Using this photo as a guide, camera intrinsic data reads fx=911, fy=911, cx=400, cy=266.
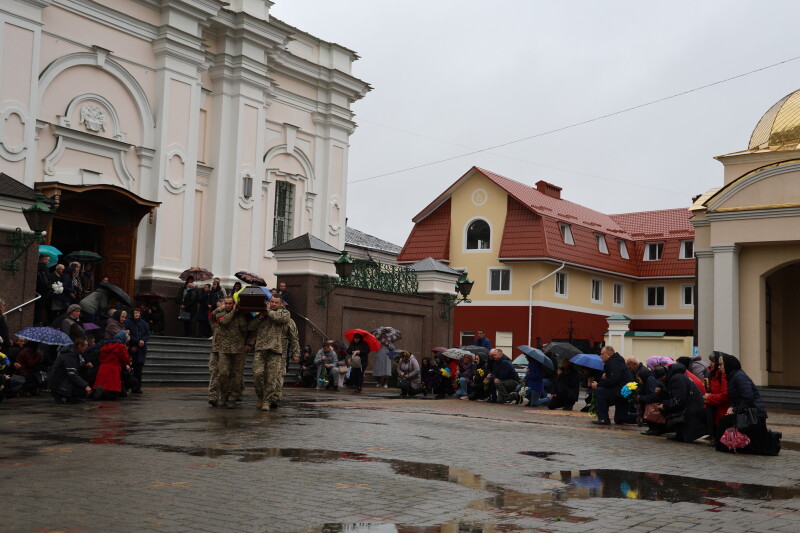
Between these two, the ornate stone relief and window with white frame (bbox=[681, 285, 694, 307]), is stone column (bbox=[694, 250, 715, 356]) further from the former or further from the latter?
window with white frame (bbox=[681, 285, 694, 307])

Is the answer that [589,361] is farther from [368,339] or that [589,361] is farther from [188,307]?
[188,307]

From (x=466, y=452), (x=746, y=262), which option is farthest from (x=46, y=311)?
(x=746, y=262)

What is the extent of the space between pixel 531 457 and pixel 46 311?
13334 millimetres

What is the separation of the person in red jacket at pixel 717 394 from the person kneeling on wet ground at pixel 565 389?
7075 mm

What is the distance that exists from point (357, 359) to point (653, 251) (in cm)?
3904

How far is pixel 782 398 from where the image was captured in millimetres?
27188

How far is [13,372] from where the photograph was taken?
16203 millimetres

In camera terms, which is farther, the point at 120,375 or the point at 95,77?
the point at 95,77

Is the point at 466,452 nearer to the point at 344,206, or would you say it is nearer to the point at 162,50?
the point at 162,50

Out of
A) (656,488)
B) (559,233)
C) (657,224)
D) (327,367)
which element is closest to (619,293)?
(657,224)

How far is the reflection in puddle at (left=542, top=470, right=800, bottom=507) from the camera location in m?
8.09

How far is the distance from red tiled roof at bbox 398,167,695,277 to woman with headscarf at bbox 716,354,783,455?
119ft

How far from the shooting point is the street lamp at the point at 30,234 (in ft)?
61.7

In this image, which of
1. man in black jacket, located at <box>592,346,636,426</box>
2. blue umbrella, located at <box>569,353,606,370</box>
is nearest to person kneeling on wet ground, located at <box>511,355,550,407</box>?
blue umbrella, located at <box>569,353,606,370</box>
